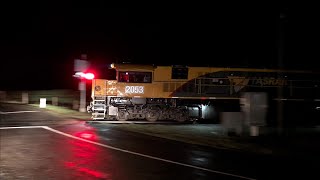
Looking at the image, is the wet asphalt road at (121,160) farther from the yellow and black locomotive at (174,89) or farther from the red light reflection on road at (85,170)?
the yellow and black locomotive at (174,89)

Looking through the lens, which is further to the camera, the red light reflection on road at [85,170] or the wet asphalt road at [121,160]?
the wet asphalt road at [121,160]

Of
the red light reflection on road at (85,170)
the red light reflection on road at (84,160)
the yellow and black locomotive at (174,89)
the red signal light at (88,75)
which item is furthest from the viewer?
the yellow and black locomotive at (174,89)

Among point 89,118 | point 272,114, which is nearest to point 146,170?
point 89,118

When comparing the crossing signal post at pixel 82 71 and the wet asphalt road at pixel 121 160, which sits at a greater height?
the crossing signal post at pixel 82 71

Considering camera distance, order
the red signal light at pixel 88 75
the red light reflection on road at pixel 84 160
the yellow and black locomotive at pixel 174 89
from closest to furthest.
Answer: the red light reflection on road at pixel 84 160, the red signal light at pixel 88 75, the yellow and black locomotive at pixel 174 89

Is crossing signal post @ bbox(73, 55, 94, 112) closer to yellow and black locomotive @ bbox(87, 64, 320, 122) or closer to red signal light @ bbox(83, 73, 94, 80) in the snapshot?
red signal light @ bbox(83, 73, 94, 80)

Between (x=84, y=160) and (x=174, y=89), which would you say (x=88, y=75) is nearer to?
(x=174, y=89)

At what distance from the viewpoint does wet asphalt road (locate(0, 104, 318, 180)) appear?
40.0ft

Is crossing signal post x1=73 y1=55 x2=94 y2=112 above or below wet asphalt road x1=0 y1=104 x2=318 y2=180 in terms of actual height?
above

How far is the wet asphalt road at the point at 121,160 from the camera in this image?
12203 millimetres

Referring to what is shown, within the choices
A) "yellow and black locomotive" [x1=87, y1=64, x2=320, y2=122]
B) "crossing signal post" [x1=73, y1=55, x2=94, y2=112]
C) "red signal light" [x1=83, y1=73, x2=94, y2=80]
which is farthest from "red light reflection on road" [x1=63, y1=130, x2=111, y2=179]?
"crossing signal post" [x1=73, y1=55, x2=94, y2=112]

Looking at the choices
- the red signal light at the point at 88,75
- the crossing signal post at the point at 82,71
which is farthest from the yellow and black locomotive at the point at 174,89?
the crossing signal post at the point at 82,71

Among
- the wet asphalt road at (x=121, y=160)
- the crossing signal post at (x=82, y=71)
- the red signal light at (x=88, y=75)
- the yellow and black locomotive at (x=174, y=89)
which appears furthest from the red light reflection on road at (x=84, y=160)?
the crossing signal post at (x=82, y=71)

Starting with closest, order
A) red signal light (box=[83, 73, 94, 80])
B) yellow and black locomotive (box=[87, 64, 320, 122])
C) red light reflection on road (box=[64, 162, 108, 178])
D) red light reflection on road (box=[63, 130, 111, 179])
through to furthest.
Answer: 1. red light reflection on road (box=[64, 162, 108, 178])
2. red light reflection on road (box=[63, 130, 111, 179])
3. red signal light (box=[83, 73, 94, 80])
4. yellow and black locomotive (box=[87, 64, 320, 122])
